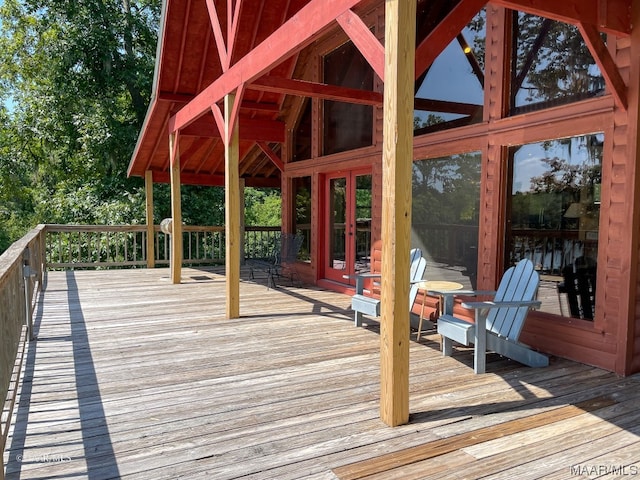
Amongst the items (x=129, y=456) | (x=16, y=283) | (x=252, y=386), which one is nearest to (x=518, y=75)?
(x=252, y=386)

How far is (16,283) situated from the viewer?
3428mm

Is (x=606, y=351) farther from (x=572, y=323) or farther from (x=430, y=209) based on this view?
(x=430, y=209)

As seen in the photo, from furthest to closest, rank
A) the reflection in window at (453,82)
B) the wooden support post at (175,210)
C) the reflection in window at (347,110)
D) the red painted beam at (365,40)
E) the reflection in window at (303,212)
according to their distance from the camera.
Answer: the reflection in window at (303,212) < the wooden support post at (175,210) < the reflection in window at (347,110) < the reflection in window at (453,82) < the red painted beam at (365,40)

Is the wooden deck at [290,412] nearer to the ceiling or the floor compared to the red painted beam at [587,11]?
nearer to the floor

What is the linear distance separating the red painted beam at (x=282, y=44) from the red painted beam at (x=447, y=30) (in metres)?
0.57

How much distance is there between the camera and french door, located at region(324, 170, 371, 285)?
6.66 m

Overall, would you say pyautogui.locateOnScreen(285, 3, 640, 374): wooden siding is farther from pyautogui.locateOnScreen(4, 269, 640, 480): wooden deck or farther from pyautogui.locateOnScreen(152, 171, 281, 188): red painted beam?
pyautogui.locateOnScreen(152, 171, 281, 188): red painted beam

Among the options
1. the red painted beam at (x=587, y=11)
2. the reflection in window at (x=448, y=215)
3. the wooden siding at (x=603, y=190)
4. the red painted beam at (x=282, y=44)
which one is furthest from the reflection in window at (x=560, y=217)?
the red painted beam at (x=282, y=44)

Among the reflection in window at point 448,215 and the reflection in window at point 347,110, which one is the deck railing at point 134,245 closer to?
the reflection in window at point 347,110

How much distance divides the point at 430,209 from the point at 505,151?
1179 millimetres

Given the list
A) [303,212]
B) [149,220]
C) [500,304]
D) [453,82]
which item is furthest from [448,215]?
[149,220]

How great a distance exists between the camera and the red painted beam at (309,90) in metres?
4.78

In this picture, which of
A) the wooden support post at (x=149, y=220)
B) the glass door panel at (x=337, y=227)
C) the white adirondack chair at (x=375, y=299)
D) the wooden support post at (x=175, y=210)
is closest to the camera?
the white adirondack chair at (x=375, y=299)

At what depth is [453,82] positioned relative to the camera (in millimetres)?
4961
